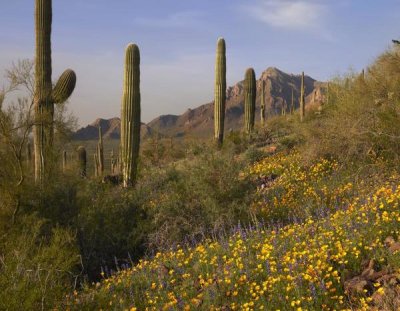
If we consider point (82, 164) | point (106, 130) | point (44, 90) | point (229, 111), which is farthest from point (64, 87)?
point (106, 130)

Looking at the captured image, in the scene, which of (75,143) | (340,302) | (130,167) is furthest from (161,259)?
(130,167)

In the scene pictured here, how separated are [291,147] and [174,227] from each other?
7.30 meters

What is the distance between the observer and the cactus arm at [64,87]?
12133 mm

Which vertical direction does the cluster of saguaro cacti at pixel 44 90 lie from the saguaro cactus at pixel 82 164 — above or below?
above

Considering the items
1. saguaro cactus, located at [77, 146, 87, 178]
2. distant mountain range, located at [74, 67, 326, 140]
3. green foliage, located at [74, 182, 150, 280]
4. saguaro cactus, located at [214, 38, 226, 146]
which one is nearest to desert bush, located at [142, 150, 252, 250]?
green foliage, located at [74, 182, 150, 280]

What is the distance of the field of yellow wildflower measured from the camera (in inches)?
183

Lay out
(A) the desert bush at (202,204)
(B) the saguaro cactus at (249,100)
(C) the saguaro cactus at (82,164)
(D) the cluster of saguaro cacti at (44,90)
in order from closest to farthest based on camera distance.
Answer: (A) the desert bush at (202,204), (D) the cluster of saguaro cacti at (44,90), (C) the saguaro cactus at (82,164), (B) the saguaro cactus at (249,100)

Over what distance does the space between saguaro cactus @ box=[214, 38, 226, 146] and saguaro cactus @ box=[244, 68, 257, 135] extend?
229 centimetres

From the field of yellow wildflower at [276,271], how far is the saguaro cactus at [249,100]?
13882 millimetres

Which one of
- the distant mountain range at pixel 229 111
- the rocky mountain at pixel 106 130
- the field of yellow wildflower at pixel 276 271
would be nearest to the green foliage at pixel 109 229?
the field of yellow wildflower at pixel 276 271

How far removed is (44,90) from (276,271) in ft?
28.3

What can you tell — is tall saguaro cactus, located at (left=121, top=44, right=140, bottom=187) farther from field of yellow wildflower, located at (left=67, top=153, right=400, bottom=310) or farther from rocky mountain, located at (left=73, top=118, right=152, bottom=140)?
rocky mountain, located at (left=73, top=118, right=152, bottom=140)

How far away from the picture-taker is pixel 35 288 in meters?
4.78

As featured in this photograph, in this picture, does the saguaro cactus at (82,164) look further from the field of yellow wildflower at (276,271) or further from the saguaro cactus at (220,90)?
the saguaro cactus at (220,90)
